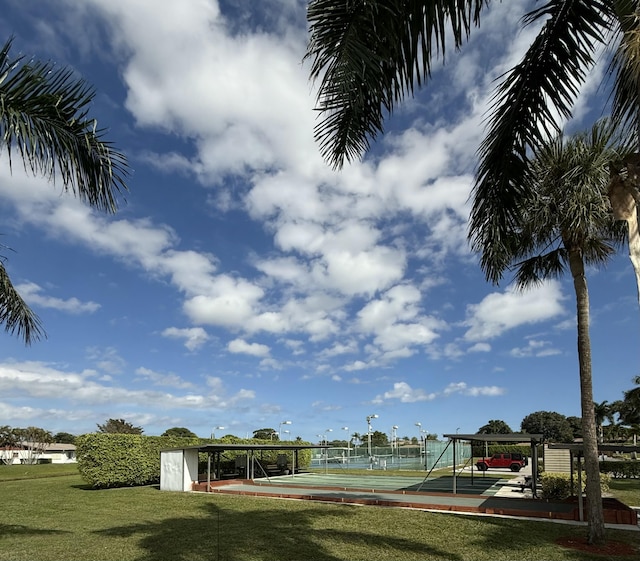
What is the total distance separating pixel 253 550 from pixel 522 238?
8.67m

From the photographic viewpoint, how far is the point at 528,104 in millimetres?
4438

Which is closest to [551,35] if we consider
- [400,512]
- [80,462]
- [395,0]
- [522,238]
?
[395,0]

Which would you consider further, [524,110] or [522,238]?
[522,238]

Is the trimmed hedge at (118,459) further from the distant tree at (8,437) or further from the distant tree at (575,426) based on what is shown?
the distant tree at (575,426)

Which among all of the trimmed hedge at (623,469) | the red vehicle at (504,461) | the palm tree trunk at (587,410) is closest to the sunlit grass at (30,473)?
the red vehicle at (504,461)

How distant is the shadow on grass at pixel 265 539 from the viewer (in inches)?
381

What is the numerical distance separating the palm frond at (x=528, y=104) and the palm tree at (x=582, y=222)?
4.94m

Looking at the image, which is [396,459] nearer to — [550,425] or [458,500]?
[458,500]

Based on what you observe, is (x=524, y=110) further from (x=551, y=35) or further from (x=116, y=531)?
(x=116, y=531)

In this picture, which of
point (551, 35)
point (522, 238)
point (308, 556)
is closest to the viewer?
point (551, 35)

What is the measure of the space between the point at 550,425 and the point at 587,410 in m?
93.2

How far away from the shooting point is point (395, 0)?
261 centimetres

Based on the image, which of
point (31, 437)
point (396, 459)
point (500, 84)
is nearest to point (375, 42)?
point (500, 84)

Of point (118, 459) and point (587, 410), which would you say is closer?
point (587, 410)
